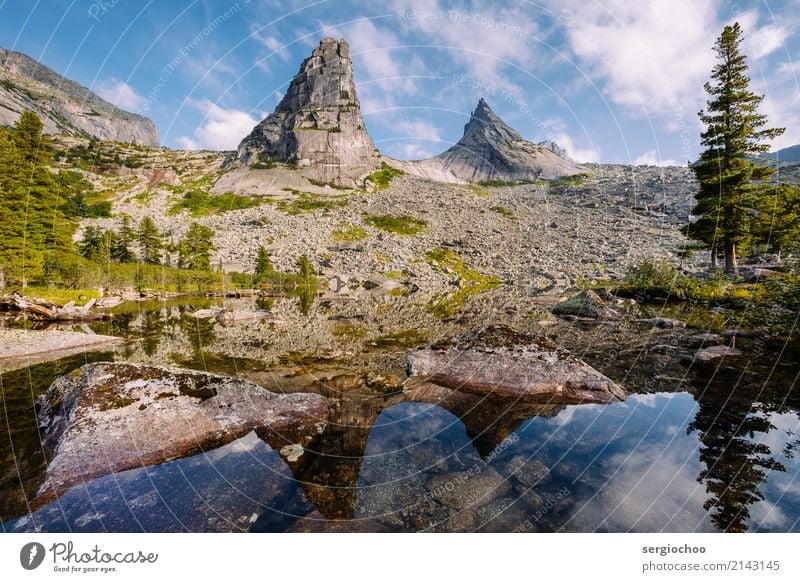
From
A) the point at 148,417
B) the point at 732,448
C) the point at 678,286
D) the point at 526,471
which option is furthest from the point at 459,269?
the point at 148,417

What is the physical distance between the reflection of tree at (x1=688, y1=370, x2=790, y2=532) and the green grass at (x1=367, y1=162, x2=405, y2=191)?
14145 centimetres

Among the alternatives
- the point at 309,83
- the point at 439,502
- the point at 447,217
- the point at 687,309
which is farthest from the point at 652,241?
the point at 309,83

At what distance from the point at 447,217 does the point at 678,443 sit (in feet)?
348

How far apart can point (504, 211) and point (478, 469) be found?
4706 inches

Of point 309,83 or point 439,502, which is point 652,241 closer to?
point 439,502

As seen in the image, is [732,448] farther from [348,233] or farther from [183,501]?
[348,233]

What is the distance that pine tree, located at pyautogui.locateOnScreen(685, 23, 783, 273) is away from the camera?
85.6 feet

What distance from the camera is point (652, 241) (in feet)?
243

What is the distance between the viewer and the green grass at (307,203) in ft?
365

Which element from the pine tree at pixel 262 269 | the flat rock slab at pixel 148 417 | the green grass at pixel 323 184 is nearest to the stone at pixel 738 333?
the flat rock slab at pixel 148 417

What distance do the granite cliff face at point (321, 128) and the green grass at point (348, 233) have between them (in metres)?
56.5

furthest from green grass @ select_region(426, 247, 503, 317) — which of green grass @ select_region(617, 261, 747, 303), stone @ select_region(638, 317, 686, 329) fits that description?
stone @ select_region(638, 317, 686, 329)

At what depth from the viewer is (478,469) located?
243 inches

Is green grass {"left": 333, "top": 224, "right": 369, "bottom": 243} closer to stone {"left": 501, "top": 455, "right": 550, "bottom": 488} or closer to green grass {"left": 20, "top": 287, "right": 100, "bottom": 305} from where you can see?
green grass {"left": 20, "top": 287, "right": 100, "bottom": 305}
